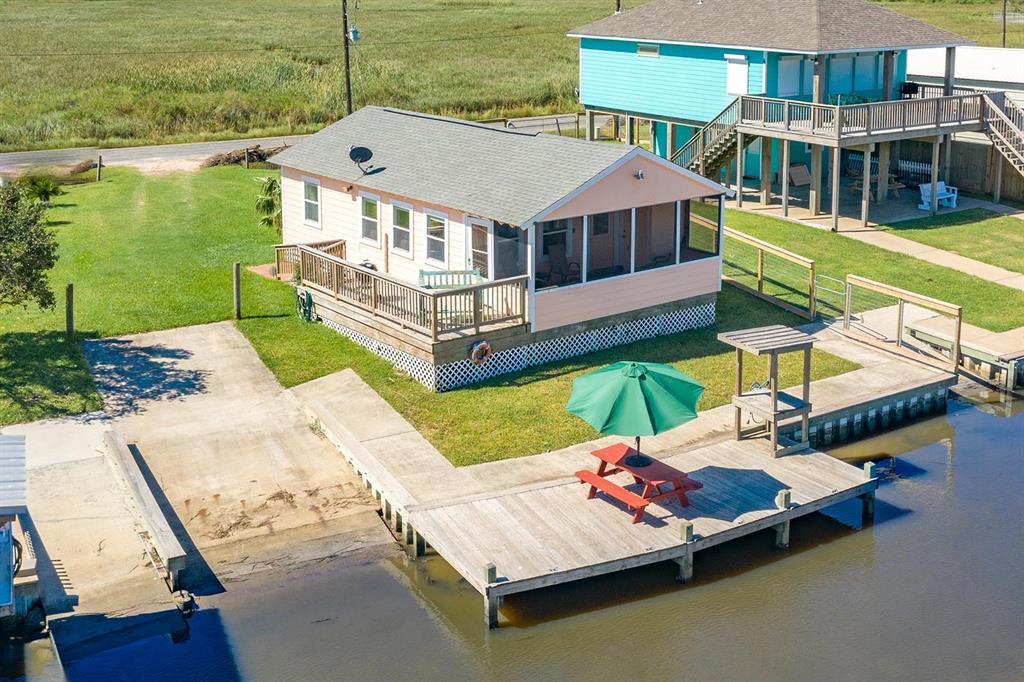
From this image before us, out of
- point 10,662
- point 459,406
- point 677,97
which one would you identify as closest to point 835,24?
point 677,97

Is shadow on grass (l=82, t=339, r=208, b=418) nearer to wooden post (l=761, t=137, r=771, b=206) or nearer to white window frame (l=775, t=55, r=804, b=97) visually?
wooden post (l=761, t=137, r=771, b=206)

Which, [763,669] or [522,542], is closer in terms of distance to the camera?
[763,669]

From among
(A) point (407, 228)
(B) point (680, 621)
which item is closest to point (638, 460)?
(B) point (680, 621)

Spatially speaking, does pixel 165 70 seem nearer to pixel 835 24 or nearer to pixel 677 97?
pixel 677 97

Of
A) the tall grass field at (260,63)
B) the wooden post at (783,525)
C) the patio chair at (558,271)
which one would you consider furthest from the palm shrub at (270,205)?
the tall grass field at (260,63)

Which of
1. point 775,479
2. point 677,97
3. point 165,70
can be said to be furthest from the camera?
point 165,70

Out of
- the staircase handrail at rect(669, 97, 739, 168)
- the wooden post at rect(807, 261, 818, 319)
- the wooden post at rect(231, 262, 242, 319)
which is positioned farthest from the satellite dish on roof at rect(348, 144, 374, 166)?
the staircase handrail at rect(669, 97, 739, 168)

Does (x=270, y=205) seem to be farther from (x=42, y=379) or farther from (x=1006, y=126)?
(x=1006, y=126)
